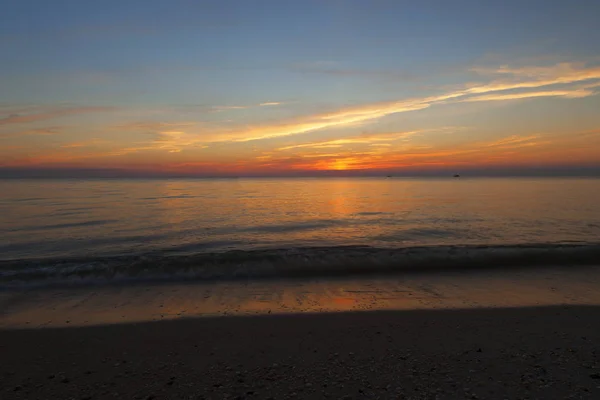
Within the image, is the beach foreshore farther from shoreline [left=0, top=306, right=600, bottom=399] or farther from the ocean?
the ocean

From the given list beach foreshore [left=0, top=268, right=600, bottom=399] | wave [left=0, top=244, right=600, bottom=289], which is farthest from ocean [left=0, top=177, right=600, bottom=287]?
beach foreshore [left=0, top=268, right=600, bottom=399]

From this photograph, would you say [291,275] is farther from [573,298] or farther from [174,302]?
[573,298]

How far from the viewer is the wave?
47.8ft

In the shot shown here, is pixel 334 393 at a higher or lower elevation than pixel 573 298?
higher

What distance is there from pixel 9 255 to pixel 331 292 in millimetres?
17203

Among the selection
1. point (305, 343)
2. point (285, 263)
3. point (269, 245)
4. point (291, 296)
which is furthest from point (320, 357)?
point (269, 245)

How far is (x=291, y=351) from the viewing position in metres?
7.27

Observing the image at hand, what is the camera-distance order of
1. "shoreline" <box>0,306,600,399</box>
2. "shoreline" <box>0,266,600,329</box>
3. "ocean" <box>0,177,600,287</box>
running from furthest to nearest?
"ocean" <box>0,177,600,287</box>
"shoreline" <box>0,266,600,329</box>
"shoreline" <box>0,306,600,399</box>

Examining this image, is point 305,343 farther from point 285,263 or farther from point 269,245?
point 269,245

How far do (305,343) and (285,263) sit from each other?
29.1 feet

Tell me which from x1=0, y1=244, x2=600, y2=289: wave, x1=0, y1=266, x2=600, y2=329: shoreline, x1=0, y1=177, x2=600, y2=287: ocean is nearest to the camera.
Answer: x1=0, y1=266, x2=600, y2=329: shoreline

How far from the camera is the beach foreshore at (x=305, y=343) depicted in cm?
577

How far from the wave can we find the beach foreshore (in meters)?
2.07

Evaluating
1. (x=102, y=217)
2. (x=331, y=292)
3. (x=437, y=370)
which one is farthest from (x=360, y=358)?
(x=102, y=217)
